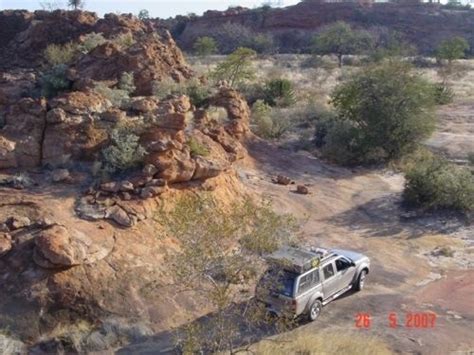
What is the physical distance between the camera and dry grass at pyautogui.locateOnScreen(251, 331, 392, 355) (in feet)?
32.8

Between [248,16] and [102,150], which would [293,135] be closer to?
[102,150]

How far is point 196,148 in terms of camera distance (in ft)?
49.9

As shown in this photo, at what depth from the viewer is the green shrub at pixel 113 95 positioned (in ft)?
54.4

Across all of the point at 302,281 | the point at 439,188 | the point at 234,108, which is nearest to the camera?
the point at 302,281

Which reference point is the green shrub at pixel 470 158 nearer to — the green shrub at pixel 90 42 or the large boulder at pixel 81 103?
the large boulder at pixel 81 103

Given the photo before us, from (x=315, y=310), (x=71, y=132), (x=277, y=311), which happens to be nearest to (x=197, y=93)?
(x=71, y=132)

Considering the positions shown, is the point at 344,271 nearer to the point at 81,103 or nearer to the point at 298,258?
the point at 298,258

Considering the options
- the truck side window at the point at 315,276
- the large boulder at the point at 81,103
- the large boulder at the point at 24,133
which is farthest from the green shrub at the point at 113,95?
the truck side window at the point at 315,276

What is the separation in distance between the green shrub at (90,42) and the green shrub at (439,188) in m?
11.9

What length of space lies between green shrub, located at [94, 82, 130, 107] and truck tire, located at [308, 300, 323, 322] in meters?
7.99

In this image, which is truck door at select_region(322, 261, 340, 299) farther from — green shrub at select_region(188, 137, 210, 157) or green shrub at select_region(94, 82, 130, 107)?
green shrub at select_region(94, 82, 130, 107)

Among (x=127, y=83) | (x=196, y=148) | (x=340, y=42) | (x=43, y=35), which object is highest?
(x=43, y=35)

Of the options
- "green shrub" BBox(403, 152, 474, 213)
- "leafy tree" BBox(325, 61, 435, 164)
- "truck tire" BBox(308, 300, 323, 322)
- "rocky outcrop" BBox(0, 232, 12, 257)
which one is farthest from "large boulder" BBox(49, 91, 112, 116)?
"leafy tree" BBox(325, 61, 435, 164)

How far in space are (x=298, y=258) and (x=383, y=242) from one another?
602 centimetres
